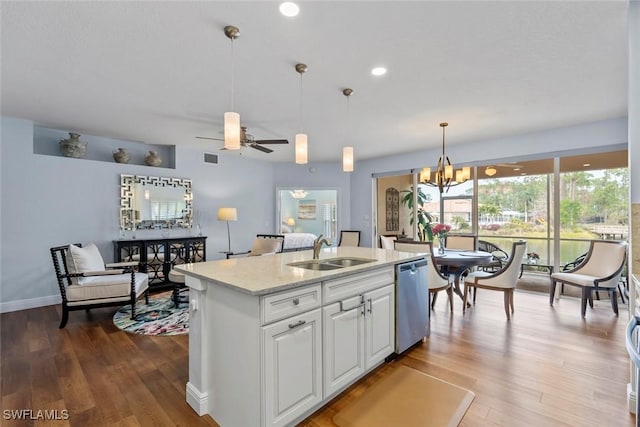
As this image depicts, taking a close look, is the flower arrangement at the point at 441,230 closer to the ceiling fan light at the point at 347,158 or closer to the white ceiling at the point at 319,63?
the white ceiling at the point at 319,63

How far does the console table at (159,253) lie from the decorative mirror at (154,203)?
40cm

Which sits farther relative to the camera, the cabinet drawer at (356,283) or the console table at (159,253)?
the console table at (159,253)

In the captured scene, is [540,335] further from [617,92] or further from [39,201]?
[39,201]

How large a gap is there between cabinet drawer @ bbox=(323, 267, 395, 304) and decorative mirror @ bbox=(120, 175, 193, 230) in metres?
4.38

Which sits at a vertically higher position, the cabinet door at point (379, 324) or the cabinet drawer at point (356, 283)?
the cabinet drawer at point (356, 283)

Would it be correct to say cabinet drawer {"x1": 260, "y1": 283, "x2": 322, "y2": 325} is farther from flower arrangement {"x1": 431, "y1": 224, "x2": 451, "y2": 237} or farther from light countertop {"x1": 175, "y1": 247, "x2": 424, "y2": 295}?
flower arrangement {"x1": 431, "y1": 224, "x2": 451, "y2": 237}

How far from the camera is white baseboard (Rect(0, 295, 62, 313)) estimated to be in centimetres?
401

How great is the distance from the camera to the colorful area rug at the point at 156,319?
336 centimetres

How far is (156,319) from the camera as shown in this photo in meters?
3.71

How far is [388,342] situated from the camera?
2.61 metres

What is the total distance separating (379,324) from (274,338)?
1.13m

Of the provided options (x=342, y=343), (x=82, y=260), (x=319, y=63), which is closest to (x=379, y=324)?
(x=342, y=343)

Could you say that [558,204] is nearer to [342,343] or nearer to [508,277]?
[508,277]

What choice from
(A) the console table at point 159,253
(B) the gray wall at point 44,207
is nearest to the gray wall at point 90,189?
(B) the gray wall at point 44,207
